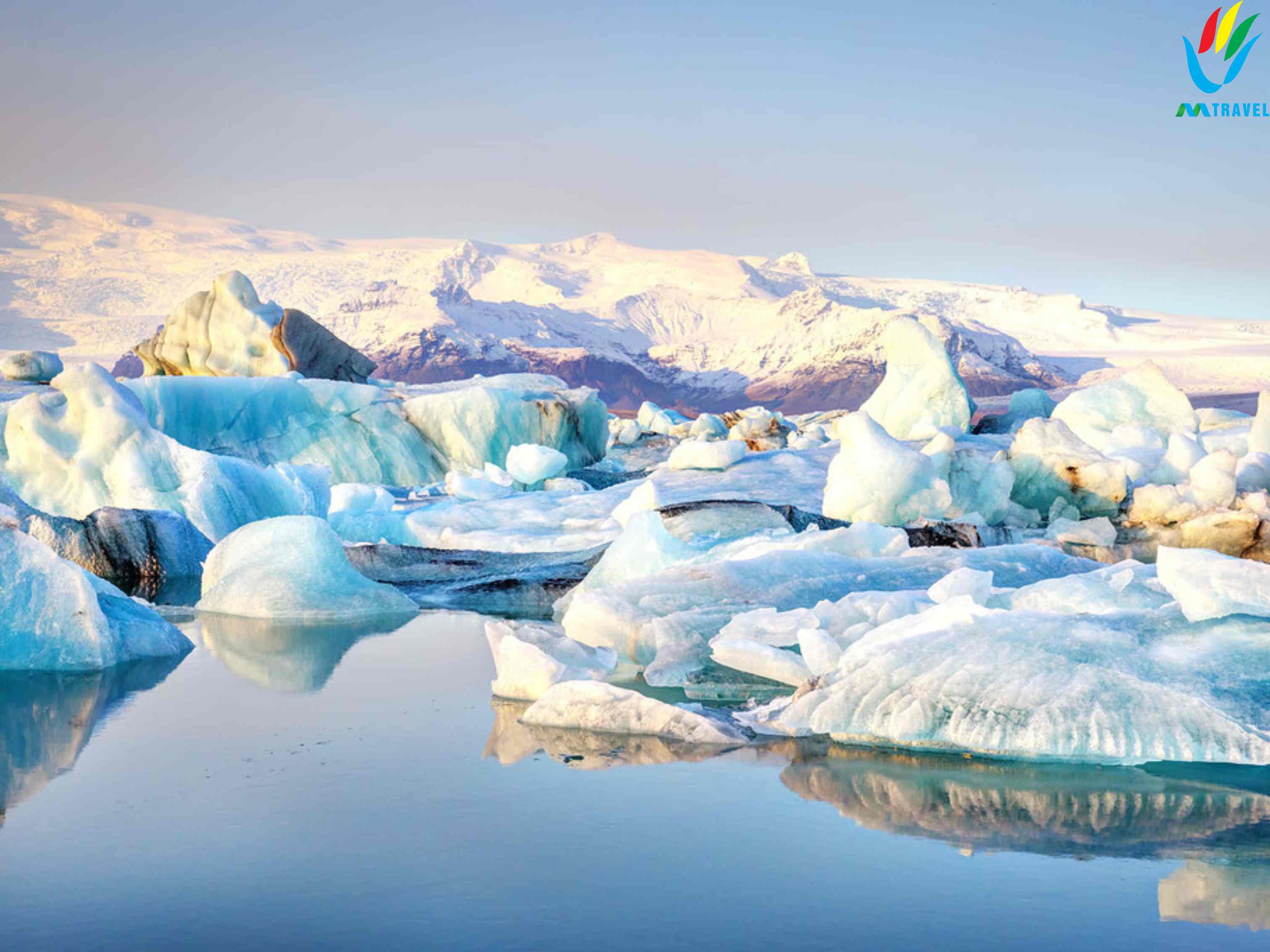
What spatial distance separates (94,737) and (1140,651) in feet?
13.2

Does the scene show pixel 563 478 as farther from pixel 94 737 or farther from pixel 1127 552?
pixel 94 737

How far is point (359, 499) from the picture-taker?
1486cm

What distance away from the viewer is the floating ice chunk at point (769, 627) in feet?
19.3

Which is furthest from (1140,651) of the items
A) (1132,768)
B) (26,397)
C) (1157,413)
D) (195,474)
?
(1157,413)

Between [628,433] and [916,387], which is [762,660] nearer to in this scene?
[916,387]

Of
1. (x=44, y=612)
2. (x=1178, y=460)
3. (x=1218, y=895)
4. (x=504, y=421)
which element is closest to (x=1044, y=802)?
(x=1218, y=895)

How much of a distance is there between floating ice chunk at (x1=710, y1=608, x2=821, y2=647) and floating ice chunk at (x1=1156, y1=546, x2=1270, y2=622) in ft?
5.28

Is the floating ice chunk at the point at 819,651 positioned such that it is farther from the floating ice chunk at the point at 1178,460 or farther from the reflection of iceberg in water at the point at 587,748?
the floating ice chunk at the point at 1178,460

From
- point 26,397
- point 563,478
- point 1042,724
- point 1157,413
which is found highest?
point 1042,724

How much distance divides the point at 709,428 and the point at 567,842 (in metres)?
25.2

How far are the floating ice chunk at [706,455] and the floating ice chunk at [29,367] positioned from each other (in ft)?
35.7

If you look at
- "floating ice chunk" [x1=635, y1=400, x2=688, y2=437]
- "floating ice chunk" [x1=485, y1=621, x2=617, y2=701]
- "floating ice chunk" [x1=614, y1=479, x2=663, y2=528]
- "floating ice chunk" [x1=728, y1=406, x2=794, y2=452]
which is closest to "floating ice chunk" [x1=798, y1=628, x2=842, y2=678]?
"floating ice chunk" [x1=485, y1=621, x2=617, y2=701]

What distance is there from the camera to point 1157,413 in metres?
17.5

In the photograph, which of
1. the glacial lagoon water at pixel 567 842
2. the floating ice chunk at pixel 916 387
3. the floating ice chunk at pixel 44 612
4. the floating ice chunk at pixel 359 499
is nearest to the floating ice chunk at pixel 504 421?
the floating ice chunk at pixel 916 387
